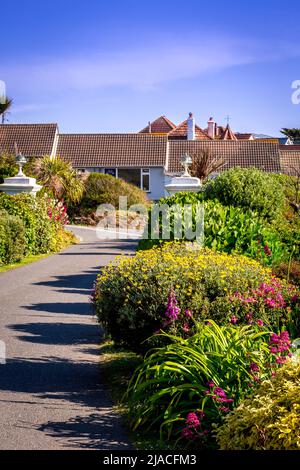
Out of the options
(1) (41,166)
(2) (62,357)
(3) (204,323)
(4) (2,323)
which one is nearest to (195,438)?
(3) (204,323)

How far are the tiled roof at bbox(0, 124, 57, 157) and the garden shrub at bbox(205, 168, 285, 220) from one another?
33433 mm

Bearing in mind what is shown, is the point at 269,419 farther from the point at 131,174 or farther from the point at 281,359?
the point at 131,174

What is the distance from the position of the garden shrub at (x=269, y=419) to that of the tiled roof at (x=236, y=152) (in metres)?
45.6

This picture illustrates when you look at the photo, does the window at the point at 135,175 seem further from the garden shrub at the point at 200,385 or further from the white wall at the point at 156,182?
the garden shrub at the point at 200,385

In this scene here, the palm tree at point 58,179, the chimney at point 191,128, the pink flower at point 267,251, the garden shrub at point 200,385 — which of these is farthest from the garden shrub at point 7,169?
the garden shrub at point 200,385

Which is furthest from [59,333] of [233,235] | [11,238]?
[11,238]

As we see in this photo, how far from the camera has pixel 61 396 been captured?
7.58 meters

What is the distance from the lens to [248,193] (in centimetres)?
1800

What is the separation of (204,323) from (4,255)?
12.4 metres

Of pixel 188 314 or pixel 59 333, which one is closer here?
pixel 188 314

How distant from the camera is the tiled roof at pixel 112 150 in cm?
5141

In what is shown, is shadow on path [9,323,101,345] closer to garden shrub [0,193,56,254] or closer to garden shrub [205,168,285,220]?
garden shrub [205,168,285,220]

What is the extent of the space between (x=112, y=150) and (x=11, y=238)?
33.0 m
